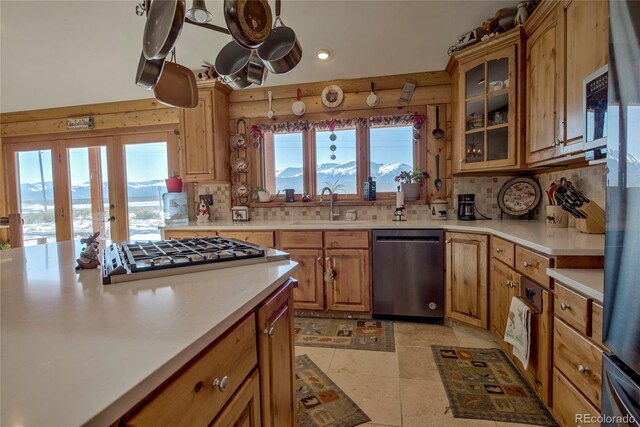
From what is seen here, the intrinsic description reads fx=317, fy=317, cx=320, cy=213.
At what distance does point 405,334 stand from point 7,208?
18.2 feet

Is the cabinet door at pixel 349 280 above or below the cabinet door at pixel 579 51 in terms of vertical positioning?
below

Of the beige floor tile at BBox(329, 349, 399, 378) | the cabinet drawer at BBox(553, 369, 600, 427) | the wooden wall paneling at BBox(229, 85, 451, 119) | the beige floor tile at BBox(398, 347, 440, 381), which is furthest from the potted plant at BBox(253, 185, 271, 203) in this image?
the cabinet drawer at BBox(553, 369, 600, 427)

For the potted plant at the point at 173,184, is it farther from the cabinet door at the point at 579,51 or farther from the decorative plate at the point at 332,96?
the cabinet door at the point at 579,51

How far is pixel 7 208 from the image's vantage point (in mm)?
4492

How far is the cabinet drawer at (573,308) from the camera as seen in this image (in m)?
1.25

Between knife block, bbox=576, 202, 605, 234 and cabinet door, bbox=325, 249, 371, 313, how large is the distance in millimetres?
1524

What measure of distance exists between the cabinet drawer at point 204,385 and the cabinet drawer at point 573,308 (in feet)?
4.19

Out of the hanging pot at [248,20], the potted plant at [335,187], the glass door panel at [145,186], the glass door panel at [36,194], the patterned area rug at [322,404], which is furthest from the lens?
the glass door panel at [36,194]

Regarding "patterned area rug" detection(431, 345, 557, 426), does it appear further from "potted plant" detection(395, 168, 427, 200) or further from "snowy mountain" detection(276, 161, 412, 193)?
"snowy mountain" detection(276, 161, 412, 193)

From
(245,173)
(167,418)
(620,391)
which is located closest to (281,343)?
(167,418)

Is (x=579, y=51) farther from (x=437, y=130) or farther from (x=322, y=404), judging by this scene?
(x=322, y=404)

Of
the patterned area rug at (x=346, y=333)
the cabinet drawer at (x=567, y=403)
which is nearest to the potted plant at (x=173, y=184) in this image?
the patterned area rug at (x=346, y=333)

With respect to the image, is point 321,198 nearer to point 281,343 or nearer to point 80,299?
point 281,343

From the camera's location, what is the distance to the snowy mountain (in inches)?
134
